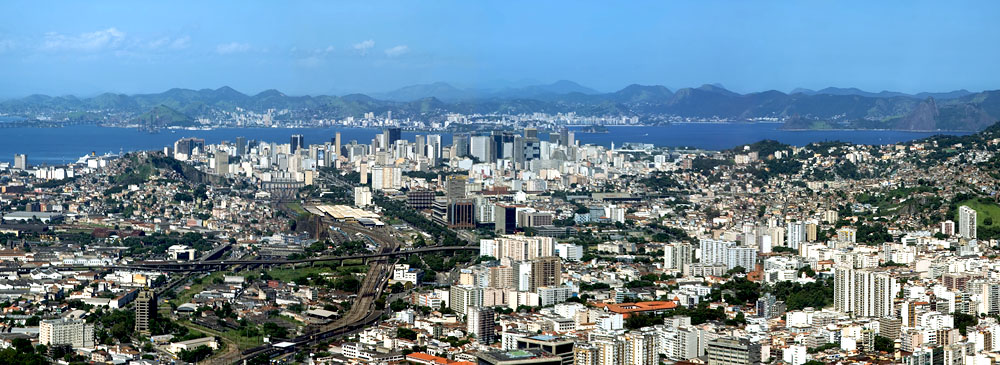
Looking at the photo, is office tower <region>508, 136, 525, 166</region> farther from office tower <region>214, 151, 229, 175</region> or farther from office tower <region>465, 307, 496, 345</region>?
office tower <region>465, 307, 496, 345</region>

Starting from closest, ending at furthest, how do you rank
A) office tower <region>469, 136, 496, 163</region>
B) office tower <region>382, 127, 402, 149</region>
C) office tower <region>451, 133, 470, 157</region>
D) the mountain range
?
office tower <region>469, 136, 496, 163</region> → office tower <region>451, 133, 470, 157</region> → office tower <region>382, 127, 402, 149</region> → the mountain range

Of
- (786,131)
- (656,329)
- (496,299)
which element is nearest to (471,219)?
(496,299)

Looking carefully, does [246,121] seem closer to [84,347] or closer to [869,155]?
[869,155]

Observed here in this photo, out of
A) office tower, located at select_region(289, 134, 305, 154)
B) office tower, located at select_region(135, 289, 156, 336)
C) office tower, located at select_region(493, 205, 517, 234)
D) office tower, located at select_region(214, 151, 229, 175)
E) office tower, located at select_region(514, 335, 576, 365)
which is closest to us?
office tower, located at select_region(514, 335, 576, 365)

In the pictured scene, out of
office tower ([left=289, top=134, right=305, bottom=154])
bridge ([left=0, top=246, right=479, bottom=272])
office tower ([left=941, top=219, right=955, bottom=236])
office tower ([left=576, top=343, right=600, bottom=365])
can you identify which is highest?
office tower ([left=289, top=134, right=305, bottom=154])

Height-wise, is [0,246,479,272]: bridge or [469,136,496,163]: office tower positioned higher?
[469,136,496,163]: office tower

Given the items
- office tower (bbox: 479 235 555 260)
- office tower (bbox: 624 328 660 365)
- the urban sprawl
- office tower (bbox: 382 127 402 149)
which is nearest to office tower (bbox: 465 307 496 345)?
the urban sprawl

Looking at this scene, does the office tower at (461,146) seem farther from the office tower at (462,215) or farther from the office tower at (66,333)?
the office tower at (66,333)

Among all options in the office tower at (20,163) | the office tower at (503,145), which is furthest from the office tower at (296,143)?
the office tower at (20,163)
